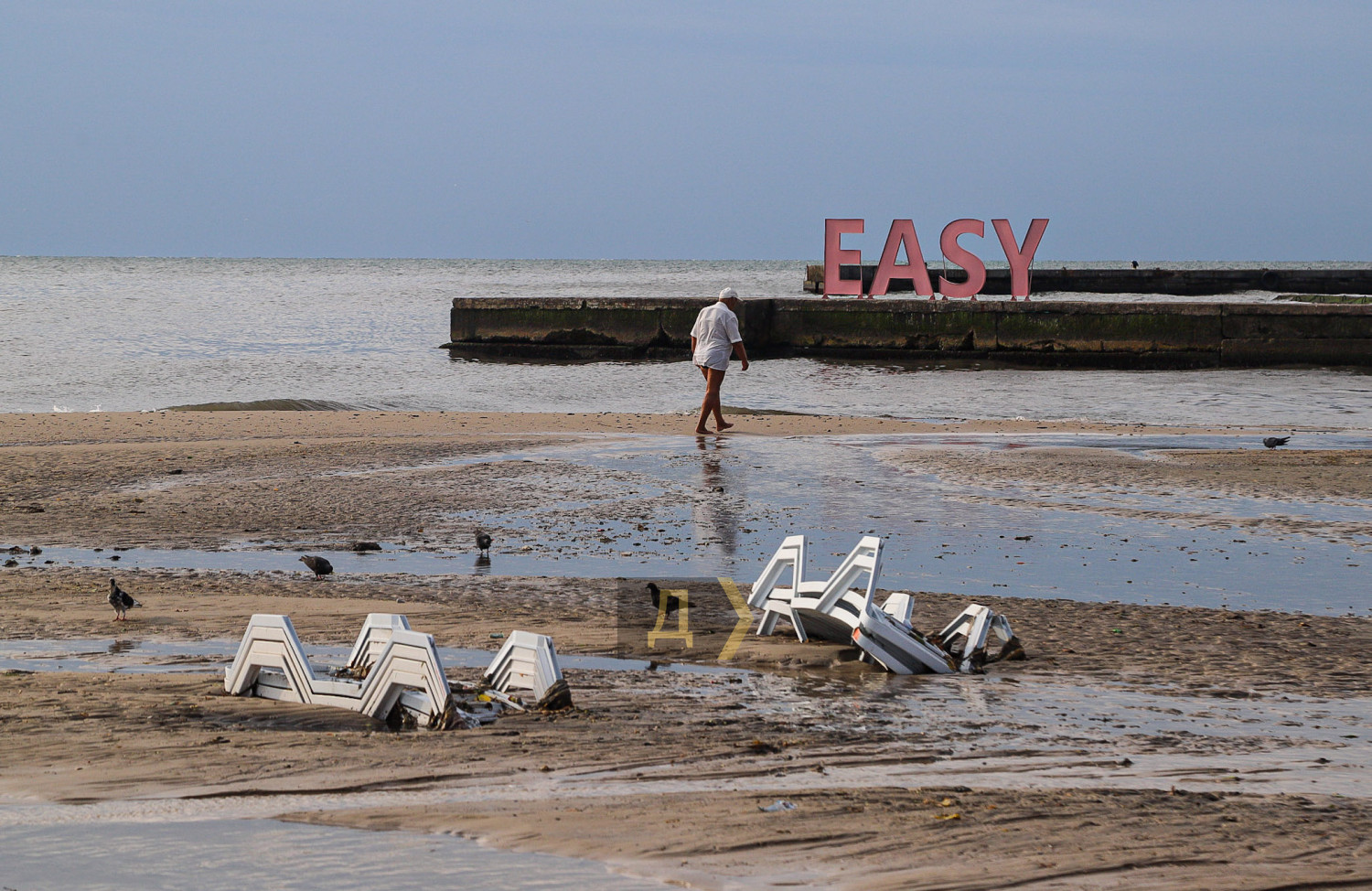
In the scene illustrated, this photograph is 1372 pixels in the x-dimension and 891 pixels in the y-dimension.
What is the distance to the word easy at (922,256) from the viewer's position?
1294 inches

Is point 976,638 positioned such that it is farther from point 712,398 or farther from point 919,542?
point 712,398

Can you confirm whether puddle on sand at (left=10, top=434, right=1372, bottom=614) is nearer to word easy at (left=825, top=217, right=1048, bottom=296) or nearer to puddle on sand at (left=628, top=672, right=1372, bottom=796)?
puddle on sand at (left=628, top=672, right=1372, bottom=796)

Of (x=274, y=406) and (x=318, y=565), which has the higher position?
(x=318, y=565)

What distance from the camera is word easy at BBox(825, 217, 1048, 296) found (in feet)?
108

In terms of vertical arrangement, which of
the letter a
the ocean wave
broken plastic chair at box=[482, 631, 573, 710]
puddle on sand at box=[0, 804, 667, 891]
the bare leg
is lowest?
the ocean wave

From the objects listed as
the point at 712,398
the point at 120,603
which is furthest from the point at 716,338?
the point at 120,603

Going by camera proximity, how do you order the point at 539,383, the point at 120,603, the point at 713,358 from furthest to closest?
the point at 539,383
the point at 713,358
the point at 120,603

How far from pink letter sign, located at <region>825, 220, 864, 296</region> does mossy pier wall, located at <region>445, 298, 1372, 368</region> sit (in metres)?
2.34

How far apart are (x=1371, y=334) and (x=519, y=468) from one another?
23328 millimetres

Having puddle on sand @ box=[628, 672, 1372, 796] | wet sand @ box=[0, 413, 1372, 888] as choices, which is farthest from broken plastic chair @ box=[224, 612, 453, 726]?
puddle on sand @ box=[628, 672, 1372, 796]

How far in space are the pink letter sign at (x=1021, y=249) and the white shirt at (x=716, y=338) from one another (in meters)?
19.8

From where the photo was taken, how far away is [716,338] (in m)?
15.7

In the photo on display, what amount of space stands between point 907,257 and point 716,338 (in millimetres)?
18935

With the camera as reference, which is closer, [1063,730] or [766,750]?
[766,750]
